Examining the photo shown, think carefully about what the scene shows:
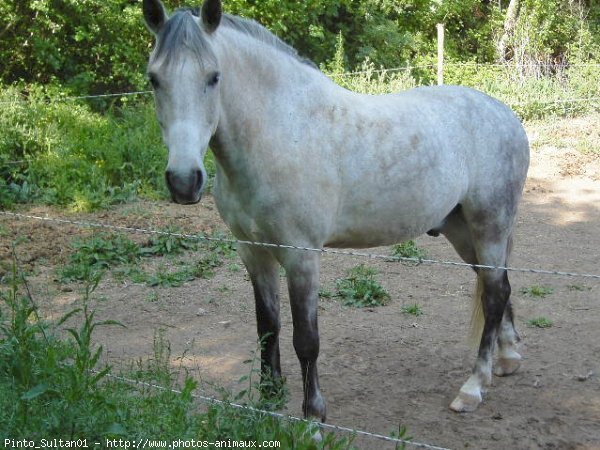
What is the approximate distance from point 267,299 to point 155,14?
1555mm

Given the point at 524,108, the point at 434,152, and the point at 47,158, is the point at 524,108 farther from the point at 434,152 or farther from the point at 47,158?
the point at 434,152

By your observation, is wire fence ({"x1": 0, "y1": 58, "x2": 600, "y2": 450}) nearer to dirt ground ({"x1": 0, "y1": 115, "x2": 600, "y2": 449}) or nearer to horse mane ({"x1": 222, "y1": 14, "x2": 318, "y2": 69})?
dirt ground ({"x1": 0, "y1": 115, "x2": 600, "y2": 449})

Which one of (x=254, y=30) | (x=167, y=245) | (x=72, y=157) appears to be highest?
(x=254, y=30)

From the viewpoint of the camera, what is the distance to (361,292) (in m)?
5.88

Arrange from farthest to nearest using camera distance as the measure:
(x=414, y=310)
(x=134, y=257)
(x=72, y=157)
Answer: (x=72, y=157) < (x=134, y=257) < (x=414, y=310)

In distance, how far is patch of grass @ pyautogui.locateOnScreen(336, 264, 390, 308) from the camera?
5.80 m

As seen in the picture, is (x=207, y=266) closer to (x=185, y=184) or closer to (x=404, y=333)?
(x=404, y=333)

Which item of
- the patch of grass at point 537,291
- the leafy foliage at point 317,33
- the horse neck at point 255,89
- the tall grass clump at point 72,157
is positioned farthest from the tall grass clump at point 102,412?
the leafy foliage at point 317,33

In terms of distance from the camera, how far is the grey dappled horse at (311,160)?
3152 mm

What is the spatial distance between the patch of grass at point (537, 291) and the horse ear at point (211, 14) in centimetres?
373

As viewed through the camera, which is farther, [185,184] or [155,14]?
[155,14]

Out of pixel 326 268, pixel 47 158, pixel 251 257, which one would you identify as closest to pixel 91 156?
pixel 47 158

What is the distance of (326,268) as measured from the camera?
6.56 meters

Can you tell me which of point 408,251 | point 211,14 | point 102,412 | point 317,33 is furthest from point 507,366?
point 317,33
